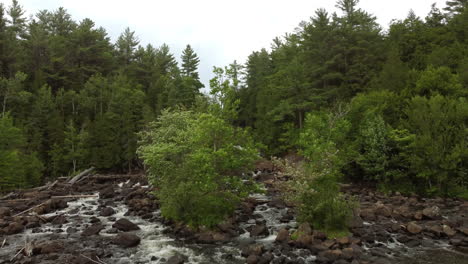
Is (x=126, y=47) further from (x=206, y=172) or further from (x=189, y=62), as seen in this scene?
(x=206, y=172)

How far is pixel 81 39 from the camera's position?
69.1 meters

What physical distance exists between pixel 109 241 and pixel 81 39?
63.0 m

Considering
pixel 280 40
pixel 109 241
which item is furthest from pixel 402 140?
pixel 280 40

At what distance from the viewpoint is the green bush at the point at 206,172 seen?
63.5 feet

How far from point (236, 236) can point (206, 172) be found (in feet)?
14.3

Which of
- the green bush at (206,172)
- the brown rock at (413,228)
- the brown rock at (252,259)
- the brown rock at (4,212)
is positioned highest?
the green bush at (206,172)

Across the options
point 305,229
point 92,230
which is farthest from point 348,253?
point 92,230

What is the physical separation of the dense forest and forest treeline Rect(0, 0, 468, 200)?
0.19 meters

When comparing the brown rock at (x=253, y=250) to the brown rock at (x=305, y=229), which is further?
the brown rock at (x=305, y=229)

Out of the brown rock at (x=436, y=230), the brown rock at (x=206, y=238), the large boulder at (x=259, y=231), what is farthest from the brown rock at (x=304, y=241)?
the brown rock at (x=436, y=230)

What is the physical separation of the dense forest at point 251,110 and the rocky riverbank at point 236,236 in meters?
1.87

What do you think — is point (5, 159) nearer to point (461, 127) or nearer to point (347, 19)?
point (461, 127)

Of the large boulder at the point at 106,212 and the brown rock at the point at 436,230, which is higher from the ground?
the large boulder at the point at 106,212

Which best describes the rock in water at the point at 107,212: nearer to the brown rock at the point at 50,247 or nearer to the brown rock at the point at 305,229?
the brown rock at the point at 50,247
